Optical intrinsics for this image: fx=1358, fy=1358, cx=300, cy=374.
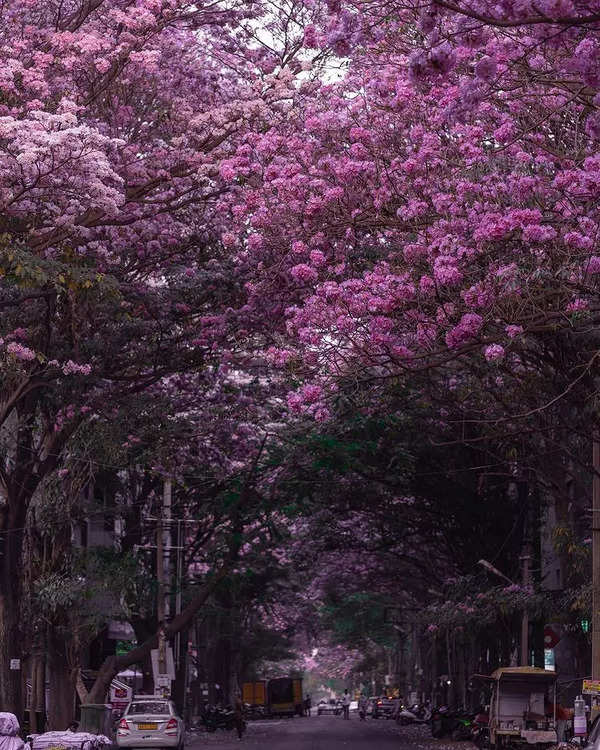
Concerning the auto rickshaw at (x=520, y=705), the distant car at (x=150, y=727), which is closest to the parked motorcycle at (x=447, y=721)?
the auto rickshaw at (x=520, y=705)

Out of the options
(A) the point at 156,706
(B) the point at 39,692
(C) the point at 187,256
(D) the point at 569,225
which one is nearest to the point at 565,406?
(C) the point at 187,256

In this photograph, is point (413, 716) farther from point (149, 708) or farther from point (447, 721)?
point (149, 708)

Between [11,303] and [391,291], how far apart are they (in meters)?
6.85

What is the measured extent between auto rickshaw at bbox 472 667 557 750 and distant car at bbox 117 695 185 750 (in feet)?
25.3

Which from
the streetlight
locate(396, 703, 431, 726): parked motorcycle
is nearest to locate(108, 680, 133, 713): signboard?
the streetlight

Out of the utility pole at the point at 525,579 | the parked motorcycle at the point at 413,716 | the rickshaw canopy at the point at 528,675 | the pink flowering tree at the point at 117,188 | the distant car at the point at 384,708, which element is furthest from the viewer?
the distant car at the point at 384,708

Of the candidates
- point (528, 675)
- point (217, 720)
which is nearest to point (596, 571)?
point (528, 675)

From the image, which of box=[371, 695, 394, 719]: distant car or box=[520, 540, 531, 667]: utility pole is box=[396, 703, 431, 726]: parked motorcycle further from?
box=[520, 540, 531, 667]: utility pole

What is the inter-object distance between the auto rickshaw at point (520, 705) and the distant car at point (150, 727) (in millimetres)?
7722

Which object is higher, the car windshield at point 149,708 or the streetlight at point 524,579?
the streetlight at point 524,579

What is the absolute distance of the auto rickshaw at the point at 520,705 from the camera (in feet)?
104

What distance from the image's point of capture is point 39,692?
4284 cm

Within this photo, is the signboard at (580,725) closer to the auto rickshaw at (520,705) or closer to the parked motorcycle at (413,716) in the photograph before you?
the auto rickshaw at (520,705)

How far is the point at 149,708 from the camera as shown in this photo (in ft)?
107
